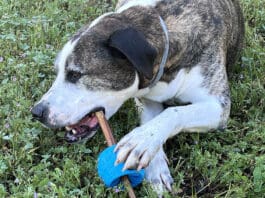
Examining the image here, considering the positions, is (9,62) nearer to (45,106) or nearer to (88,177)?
(45,106)

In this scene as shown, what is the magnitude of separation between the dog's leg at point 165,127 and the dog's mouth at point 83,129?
0.39 m

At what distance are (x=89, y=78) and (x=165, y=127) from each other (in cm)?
56

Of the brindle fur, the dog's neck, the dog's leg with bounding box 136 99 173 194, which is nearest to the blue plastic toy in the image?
the dog's leg with bounding box 136 99 173 194

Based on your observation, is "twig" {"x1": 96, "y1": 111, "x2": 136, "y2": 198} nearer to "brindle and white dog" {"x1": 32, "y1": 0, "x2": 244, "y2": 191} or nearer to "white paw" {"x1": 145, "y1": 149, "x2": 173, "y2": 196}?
"brindle and white dog" {"x1": 32, "y1": 0, "x2": 244, "y2": 191}

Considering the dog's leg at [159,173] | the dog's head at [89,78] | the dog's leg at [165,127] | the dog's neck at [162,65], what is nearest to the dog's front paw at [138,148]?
the dog's leg at [165,127]

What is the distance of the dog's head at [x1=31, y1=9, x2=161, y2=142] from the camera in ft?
11.6

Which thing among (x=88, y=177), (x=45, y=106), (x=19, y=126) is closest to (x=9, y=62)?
(x=19, y=126)

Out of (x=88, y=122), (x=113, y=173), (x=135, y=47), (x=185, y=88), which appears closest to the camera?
(x=113, y=173)

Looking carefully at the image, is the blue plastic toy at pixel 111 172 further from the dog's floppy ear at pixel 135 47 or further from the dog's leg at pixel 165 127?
the dog's floppy ear at pixel 135 47

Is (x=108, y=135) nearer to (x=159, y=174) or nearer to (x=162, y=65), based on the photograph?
(x=159, y=174)

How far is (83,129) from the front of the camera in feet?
12.0

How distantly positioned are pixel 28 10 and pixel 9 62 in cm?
115

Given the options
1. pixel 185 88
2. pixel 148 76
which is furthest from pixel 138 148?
pixel 185 88

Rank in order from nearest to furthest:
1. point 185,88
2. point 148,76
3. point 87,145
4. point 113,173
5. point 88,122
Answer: point 113,173 < point 148,76 < point 88,122 < point 87,145 < point 185,88
